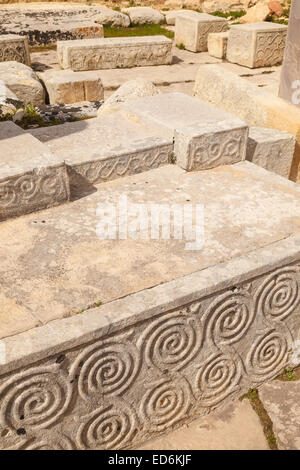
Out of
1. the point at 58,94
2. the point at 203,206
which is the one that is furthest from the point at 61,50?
the point at 203,206

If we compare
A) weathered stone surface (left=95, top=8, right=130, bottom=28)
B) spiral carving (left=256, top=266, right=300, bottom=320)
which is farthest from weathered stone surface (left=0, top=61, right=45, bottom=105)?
weathered stone surface (left=95, top=8, right=130, bottom=28)

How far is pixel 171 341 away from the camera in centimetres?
227

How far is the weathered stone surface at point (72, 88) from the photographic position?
6531 millimetres

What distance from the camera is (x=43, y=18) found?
1126cm

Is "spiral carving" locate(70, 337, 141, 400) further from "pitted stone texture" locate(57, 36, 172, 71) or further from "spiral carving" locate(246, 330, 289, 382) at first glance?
"pitted stone texture" locate(57, 36, 172, 71)

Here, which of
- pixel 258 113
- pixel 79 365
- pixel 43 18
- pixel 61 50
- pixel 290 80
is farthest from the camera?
pixel 43 18

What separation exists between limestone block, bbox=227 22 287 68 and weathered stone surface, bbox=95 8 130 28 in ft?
12.3

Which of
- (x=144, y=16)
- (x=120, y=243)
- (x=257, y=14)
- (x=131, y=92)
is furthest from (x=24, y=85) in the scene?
(x=257, y=14)

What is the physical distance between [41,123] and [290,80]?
261cm

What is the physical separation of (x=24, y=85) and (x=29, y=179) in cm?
385

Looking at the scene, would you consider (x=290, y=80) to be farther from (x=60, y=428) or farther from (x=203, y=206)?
(x=60, y=428)

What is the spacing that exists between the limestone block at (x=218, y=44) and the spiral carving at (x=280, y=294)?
8.15 m

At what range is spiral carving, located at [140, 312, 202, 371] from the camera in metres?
2.19

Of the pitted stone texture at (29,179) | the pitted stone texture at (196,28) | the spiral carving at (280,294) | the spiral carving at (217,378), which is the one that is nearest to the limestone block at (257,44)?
the pitted stone texture at (196,28)
